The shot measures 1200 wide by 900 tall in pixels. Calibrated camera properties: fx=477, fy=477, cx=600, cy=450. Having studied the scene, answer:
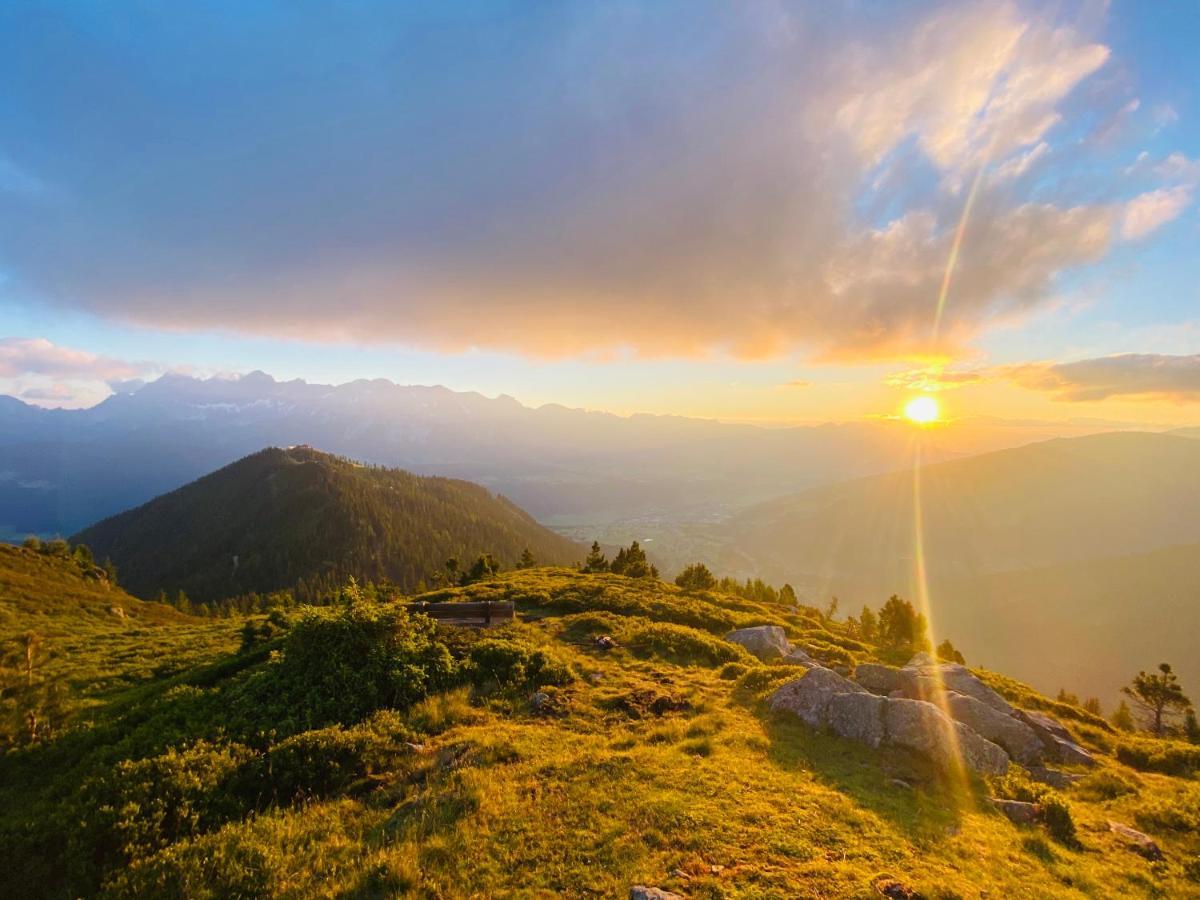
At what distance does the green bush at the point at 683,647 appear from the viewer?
26531 mm

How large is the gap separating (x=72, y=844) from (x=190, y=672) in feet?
47.8

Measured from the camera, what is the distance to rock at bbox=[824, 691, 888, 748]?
16109 millimetres

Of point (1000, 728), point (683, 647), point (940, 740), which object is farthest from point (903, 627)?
point (940, 740)

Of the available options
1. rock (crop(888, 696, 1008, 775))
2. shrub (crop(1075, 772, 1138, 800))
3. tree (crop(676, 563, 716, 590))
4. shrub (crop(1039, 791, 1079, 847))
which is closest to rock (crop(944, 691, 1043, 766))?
shrub (crop(1075, 772, 1138, 800))

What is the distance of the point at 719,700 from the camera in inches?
765

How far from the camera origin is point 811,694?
59.2 feet

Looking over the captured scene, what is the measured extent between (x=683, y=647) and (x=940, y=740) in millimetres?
13813

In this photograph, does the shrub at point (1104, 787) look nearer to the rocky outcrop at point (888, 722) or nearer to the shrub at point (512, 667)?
the rocky outcrop at point (888, 722)

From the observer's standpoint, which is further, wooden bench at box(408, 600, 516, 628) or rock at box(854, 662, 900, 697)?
wooden bench at box(408, 600, 516, 628)

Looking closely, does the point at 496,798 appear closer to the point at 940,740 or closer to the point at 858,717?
the point at 858,717

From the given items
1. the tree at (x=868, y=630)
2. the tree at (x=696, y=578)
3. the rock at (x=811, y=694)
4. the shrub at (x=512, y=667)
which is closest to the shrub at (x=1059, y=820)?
the rock at (x=811, y=694)

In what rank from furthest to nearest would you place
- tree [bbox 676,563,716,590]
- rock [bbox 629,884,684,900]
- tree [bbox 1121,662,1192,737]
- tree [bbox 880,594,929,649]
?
tree [bbox 676,563,716,590]
tree [bbox 880,594,929,649]
tree [bbox 1121,662,1192,737]
rock [bbox 629,884,684,900]

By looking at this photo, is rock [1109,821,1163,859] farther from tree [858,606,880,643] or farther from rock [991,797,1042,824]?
tree [858,606,880,643]

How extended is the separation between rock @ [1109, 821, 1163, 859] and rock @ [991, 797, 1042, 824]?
6.75 feet
